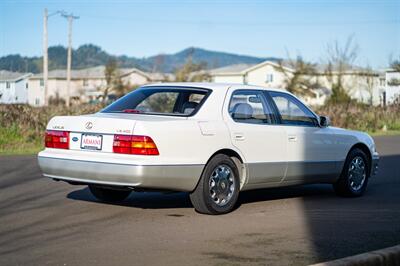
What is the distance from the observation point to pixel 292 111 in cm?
997

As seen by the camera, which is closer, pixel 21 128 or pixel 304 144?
pixel 304 144

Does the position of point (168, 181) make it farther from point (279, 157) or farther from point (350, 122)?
point (350, 122)

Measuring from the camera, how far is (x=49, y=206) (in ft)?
30.6

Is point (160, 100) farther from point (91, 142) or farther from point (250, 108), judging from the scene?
point (91, 142)

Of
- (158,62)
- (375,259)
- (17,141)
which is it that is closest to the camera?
(375,259)

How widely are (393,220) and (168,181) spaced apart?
8.76 ft

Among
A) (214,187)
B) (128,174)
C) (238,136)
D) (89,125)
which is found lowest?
(214,187)

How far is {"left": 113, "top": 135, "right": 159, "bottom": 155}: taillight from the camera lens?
313 inches

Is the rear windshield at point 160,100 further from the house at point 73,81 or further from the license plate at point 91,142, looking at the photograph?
the house at point 73,81

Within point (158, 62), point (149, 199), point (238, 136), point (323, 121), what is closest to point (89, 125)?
point (238, 136)

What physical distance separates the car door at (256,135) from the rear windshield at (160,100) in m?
0.44

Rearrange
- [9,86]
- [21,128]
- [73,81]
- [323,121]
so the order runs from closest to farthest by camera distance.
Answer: [323,121] → [21,128] → [9,86] → [73,81]

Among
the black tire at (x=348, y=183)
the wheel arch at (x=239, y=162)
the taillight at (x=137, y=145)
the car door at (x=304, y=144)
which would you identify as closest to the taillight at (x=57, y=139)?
the taillight at (x=137, y=145)

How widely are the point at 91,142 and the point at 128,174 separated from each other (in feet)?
2.31
